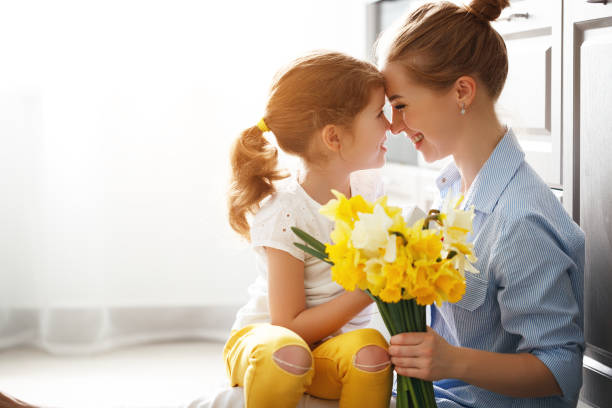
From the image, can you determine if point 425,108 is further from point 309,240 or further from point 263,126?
point 309,240

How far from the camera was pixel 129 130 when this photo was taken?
2867mm

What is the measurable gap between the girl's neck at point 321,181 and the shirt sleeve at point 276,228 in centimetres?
7

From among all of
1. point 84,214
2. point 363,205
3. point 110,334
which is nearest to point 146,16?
point 84,214

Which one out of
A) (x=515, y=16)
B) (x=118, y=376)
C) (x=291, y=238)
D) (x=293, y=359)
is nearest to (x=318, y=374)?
(x=293, y=359)

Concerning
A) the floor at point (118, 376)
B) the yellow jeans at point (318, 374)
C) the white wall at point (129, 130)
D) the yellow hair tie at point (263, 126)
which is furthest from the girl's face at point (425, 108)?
the white wall at point (129, 130)

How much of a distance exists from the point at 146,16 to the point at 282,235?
1.80 m

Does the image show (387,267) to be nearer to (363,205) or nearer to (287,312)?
(363,205)

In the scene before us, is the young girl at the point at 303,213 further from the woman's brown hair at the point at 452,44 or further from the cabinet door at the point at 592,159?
the cabinet door at the point at 592,159

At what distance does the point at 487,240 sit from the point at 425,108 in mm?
281

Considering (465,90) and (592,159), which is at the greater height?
(465,90)

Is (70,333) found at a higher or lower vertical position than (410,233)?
lower

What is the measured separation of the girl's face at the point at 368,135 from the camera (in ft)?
4.55

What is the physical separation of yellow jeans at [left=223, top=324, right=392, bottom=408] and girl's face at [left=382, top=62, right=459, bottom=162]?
0.40 m

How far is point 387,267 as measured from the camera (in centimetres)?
86
